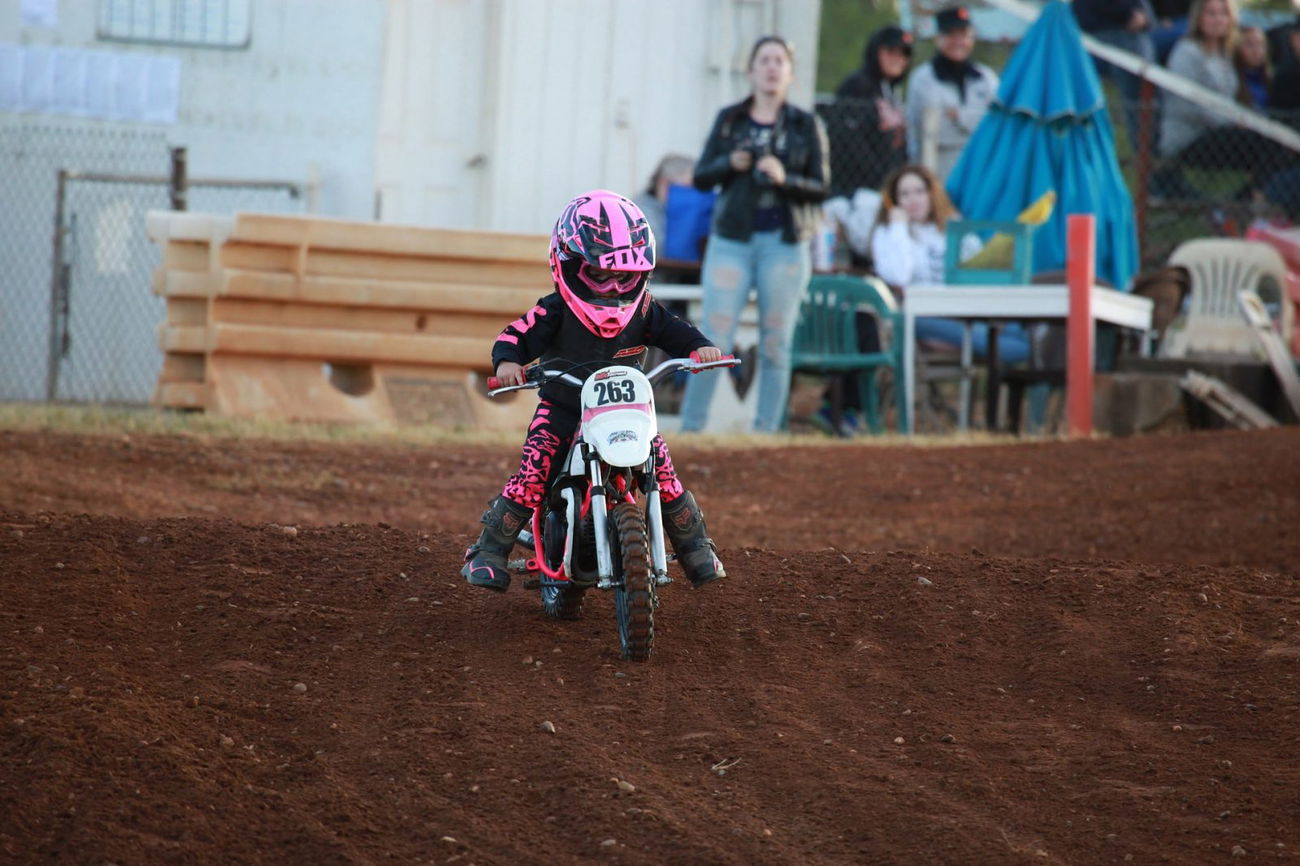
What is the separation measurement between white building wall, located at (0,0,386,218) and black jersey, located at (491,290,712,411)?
370 inches

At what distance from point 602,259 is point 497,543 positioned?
0.99 m

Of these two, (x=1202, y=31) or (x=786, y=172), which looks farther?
(x=1202, y=31)

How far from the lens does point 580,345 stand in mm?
6000

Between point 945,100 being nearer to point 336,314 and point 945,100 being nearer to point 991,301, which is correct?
point 991,301

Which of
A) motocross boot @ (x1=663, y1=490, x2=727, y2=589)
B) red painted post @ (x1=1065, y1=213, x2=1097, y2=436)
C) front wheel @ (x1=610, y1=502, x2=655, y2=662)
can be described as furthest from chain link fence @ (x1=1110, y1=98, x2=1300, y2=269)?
front wheel @ (x1=610, y1=502, x2=655, y2=662)

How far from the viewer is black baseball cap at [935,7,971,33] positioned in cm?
1580

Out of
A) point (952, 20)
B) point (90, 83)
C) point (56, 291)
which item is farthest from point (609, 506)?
point (952, 20)

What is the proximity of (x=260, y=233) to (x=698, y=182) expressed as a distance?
3.17m

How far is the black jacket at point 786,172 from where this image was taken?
11.7 meters

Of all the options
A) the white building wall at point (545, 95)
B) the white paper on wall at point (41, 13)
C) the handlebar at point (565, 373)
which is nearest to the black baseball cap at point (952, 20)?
the white building wall at point (545, 95)

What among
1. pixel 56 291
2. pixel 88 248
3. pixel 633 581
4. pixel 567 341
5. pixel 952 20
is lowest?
pixel 633 581

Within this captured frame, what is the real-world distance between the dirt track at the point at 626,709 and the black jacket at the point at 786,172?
4907 millimetres

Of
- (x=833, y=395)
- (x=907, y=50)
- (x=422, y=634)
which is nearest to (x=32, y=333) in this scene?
(x=833, y=395)

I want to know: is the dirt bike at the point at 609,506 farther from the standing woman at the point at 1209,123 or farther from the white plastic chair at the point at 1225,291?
the standing woman at the point at 1209,123
